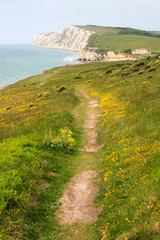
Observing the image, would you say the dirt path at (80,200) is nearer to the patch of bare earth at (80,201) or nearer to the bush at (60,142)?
the patch of bare earth at (80,201)

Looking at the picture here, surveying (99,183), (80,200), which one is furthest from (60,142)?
(80,200)

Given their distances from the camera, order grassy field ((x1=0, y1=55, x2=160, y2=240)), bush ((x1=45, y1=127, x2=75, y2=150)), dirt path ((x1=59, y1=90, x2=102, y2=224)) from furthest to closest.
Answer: bush ((x1=45, y1=127, x2=75, y2=150)) → dirt path ((x1=59, y1=90, x2=102, y2=224)) → grassy field ((x1=0, y1=55, x2=160, y2=240))

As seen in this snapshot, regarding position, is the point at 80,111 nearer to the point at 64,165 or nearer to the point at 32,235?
the point at 64,165

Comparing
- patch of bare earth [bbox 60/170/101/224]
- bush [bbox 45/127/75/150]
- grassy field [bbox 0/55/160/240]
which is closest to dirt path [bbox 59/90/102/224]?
patch of bare earth [bbox 60/170/101/224]

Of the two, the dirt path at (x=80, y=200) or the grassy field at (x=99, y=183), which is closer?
the grassy field at (x=99, y=183)

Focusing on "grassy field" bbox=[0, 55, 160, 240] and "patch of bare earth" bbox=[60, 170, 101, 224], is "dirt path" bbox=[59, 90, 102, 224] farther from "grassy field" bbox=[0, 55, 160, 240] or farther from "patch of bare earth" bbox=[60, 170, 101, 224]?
"grassy field" bbox=[0, 55, 160, 240]

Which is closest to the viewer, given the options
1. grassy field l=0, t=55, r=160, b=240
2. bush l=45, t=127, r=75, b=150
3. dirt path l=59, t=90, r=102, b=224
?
grassy field l=0, t=55, r=160, b=240

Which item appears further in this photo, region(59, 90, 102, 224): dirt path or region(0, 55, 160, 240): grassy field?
region(59, 90, 102, 224): dirt path

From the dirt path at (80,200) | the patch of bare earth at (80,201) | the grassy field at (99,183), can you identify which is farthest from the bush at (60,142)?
the patch of bare earth at (80,201)

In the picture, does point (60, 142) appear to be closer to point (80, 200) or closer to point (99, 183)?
point (99, 183)

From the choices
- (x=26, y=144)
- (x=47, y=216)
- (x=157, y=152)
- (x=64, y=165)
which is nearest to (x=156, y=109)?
(x=157, y=152)

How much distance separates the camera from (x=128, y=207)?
6.77 m

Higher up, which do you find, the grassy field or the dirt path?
the grassy field

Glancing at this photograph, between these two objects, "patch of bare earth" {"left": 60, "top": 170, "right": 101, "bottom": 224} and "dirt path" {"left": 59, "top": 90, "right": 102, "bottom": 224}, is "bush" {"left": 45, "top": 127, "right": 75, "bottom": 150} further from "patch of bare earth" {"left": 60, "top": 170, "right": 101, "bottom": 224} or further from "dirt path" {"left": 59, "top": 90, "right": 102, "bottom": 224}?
"patch of bare earth" {"left": 60, "top": 170, "right": 101, "bottom": 224}
